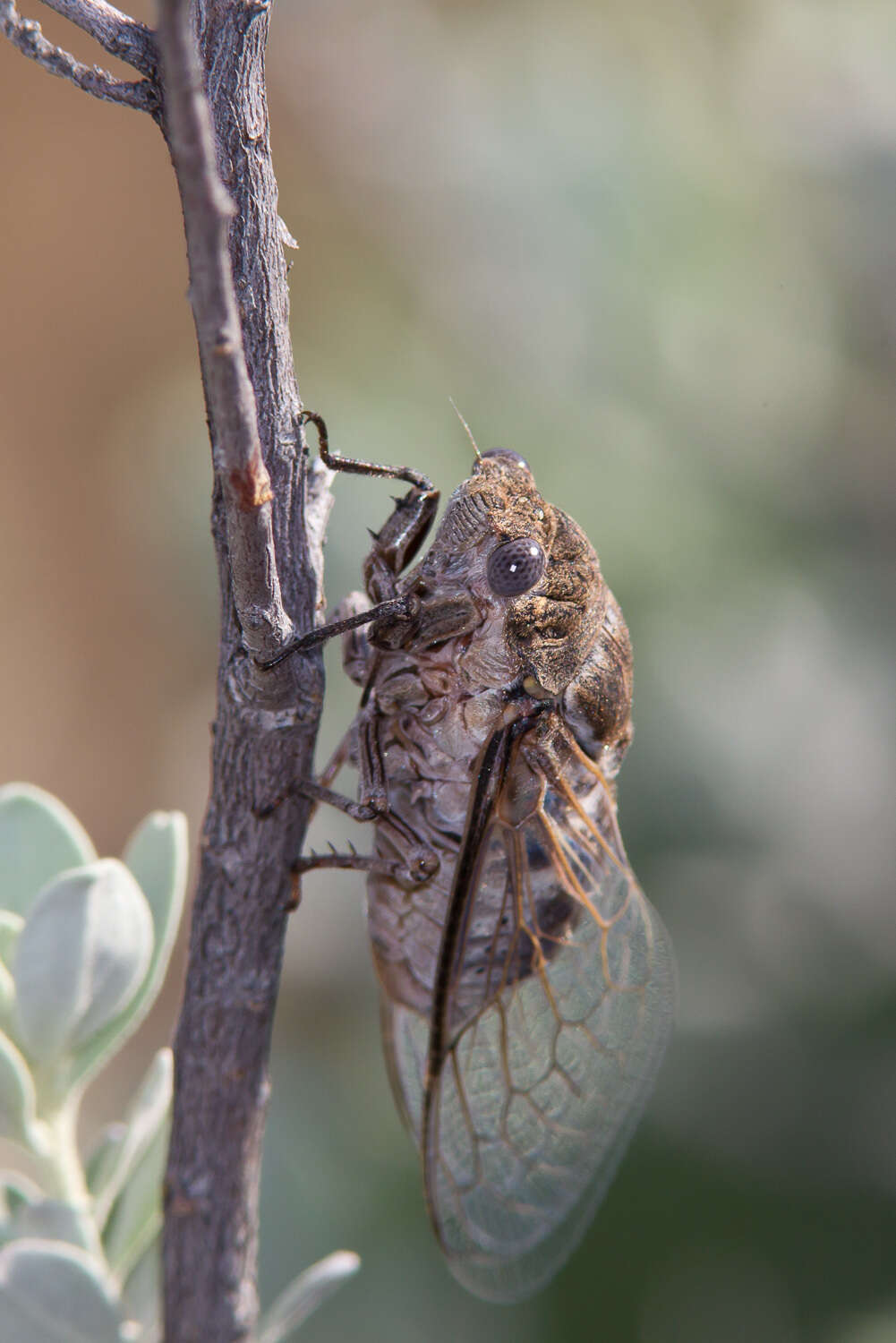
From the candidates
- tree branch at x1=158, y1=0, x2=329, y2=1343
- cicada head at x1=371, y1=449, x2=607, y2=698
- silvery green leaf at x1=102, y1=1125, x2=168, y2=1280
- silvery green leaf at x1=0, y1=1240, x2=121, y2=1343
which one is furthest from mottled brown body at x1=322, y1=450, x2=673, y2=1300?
silvery green leaf at x1=0, y1=1240, x2=121, y2=1343

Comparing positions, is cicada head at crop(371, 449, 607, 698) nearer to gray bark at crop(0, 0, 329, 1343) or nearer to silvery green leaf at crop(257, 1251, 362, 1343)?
gray bark at crop(0, 0, 329, 1343)

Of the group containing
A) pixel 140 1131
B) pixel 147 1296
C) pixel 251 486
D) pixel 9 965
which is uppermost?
pixel 251 486

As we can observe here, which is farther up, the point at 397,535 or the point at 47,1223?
the point at 397,535

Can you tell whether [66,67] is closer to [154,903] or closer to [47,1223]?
[154,903]

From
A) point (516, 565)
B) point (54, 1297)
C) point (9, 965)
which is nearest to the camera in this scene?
point (54, 1297)

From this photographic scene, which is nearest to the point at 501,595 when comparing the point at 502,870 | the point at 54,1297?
the point at 502,870

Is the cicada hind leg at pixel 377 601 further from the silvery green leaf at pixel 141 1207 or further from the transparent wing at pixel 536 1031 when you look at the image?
the silvery green leaf at pixel 141 1207

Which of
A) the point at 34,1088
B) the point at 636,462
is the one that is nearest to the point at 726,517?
the point at 636,462
